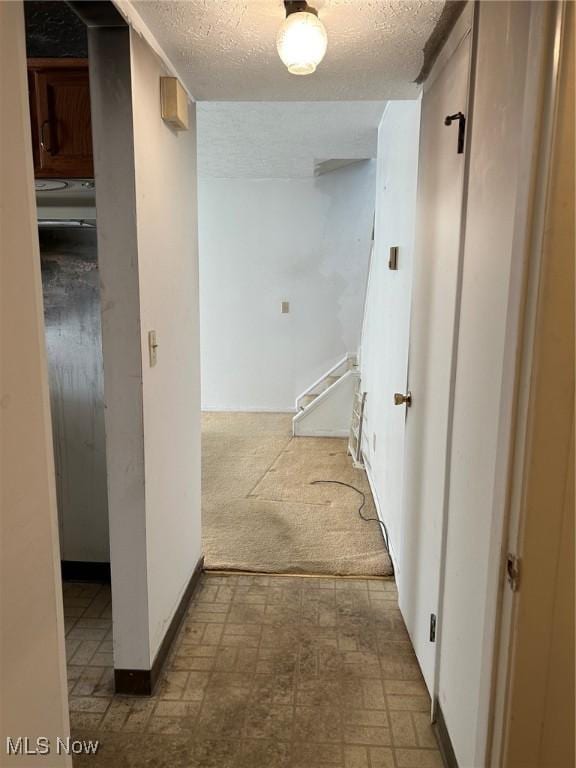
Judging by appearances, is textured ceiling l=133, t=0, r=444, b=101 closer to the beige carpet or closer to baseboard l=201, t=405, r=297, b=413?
the beige carpet

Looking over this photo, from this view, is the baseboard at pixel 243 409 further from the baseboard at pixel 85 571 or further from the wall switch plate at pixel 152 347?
the wall switch plate at pixel 152 347

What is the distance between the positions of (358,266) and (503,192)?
4537 mm

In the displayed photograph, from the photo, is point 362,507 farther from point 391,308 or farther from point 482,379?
point 482,379

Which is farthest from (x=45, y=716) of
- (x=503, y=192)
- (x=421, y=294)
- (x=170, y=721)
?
(x=421, y=294)

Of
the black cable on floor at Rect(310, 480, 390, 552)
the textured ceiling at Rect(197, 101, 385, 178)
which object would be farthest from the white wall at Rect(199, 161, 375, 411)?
the black cable on floor at Rect(310, 480, 390, 552)

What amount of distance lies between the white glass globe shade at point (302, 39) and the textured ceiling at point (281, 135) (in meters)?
1.86

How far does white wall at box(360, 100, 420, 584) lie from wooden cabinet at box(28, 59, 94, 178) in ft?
4.44

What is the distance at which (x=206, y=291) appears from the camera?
5848mm

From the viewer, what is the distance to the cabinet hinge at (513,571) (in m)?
0.92

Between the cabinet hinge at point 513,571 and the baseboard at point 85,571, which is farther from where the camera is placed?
the baseboard at point 85,571

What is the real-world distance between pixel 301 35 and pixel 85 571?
2366 mm

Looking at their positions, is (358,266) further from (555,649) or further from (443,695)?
(555,649)

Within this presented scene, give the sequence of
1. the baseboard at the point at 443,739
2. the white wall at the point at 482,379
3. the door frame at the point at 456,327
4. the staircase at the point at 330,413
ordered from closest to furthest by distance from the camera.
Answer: the white wall at the point at 482,379 < the door frame at the point at 456,327 < the baseboard at the point at 443,739 < the staircase at the point at 330,413

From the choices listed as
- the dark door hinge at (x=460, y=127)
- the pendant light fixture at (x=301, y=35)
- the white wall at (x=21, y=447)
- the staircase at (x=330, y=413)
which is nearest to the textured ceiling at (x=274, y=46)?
the pendant light fixture at (x=301, y=35)
